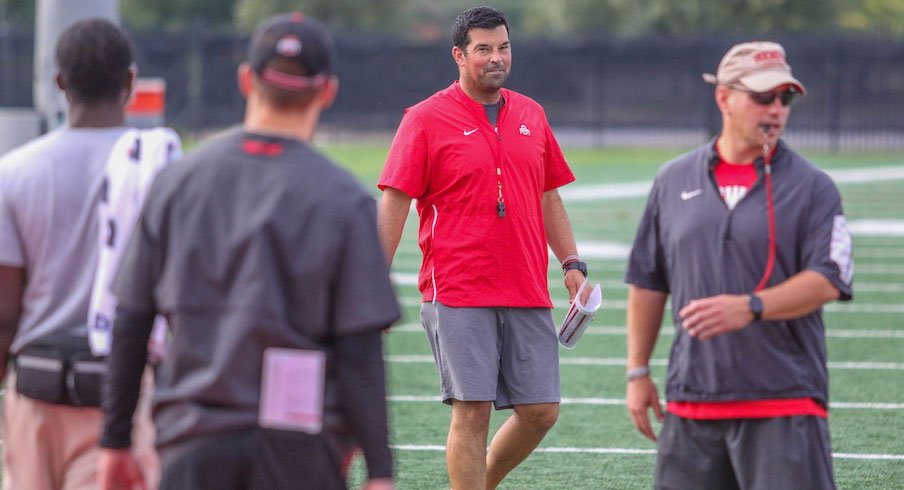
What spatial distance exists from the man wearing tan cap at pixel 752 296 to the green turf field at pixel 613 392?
108 inches

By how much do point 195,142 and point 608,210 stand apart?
15.6m

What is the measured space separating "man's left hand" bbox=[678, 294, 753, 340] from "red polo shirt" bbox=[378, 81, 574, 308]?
187cm

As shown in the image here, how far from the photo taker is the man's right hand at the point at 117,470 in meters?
3.82

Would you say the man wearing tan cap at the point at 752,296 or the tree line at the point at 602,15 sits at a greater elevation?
the man wearing tan cap at the point at 752,296

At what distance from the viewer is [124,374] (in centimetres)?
376

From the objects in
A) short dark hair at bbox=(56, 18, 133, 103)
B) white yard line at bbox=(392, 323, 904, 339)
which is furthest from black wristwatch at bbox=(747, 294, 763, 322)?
white yard line at bbox=(392, 323, 904, 339)

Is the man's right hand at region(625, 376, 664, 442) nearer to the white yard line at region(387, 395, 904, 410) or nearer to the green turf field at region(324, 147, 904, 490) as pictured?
the green turf field at region(324, 147, 904, 490)

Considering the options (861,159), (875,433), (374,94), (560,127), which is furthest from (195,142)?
(875,433)

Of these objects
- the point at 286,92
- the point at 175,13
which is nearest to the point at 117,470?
the point at 286,92

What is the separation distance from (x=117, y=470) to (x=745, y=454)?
1.90 meters

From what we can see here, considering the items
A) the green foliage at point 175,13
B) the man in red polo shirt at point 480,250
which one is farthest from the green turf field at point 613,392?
the green foliage at point 175,13

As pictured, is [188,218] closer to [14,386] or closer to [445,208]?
[14,386]

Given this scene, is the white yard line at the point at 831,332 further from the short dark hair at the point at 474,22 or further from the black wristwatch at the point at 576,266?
the short dark hair at the point at 474,22

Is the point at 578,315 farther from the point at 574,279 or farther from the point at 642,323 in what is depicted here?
the point at 642,323
